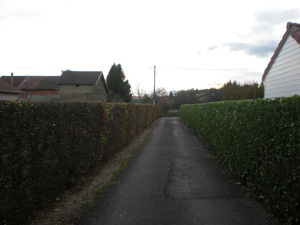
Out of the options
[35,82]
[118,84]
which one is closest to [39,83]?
[35,82]

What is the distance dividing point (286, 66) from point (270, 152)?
4382mm

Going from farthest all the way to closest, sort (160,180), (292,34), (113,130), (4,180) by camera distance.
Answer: (113,130) < (292,34) < (160,180) < (4,180)

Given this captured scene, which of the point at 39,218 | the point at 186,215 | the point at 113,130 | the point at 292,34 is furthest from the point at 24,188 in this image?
the point at 292,34

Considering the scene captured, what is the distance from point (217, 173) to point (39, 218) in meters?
4.89

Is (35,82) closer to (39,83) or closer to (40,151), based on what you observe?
(39,83)

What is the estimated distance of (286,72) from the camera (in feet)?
24.8

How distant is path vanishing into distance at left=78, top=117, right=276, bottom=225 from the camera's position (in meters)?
4.23

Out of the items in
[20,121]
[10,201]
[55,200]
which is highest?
[20,121]

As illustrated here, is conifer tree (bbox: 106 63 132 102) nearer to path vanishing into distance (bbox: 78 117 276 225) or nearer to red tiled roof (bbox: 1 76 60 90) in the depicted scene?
red tiled roof (bbox: 1 76 60 90)

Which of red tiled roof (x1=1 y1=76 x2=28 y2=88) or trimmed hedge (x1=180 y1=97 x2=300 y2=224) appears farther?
red tiled roof (x1=1 y1=76 x2=28 y2=88)

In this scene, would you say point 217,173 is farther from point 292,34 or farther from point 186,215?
point 292,34

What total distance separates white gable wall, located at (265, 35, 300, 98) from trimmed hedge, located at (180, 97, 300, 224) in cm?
186

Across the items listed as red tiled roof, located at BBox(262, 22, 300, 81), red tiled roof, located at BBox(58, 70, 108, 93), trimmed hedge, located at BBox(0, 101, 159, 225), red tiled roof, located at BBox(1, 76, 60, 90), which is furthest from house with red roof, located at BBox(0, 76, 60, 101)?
red tiled roof, located at BBox(262, 22, 300, 81)

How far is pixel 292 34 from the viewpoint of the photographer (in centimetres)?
695
